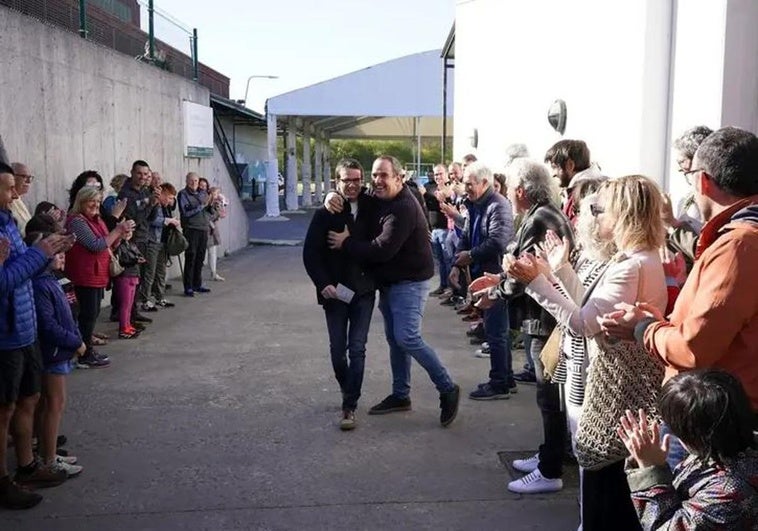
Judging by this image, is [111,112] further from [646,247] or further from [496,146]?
[646,247]

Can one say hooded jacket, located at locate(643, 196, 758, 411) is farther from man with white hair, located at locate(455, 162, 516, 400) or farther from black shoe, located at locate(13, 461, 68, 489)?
black shoe, located at locate(13, 461, 68, 489)

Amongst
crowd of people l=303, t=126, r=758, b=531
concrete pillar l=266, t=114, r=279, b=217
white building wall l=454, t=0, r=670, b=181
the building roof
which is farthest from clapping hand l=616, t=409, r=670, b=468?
concrete pillar l=266, t=114, r=279, b=217

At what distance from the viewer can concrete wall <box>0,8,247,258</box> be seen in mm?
7922

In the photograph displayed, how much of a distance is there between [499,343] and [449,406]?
2.68ft

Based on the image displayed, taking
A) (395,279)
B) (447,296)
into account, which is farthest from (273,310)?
(395,279)

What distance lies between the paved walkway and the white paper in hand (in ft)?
3.05

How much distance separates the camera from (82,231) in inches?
257

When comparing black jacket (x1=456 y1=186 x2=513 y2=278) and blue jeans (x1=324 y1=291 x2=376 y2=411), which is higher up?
black jacket (x1=456 y1=186 x2=513 y2=278)

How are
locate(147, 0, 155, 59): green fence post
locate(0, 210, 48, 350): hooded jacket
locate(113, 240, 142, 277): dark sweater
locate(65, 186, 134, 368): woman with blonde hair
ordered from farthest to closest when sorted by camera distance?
locate(147, 0, 155, 59): green fence post < locate(113, 240, 142, 277): dark sweater < locate(65, 186, 134, 368): woman with blonde hair < locate(0, 210, 48, 350): hooded jacket

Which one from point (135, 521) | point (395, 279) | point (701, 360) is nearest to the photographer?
point (701, 360)

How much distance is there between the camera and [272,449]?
15.9ft

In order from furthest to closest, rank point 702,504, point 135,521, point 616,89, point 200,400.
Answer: point 616,89 < point 200,400 < point 135,521 < point 702,504

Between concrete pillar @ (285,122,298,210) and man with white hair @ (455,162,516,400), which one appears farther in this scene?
concrete pillar @ (285,122,298,210)

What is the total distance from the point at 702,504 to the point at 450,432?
126 inches
